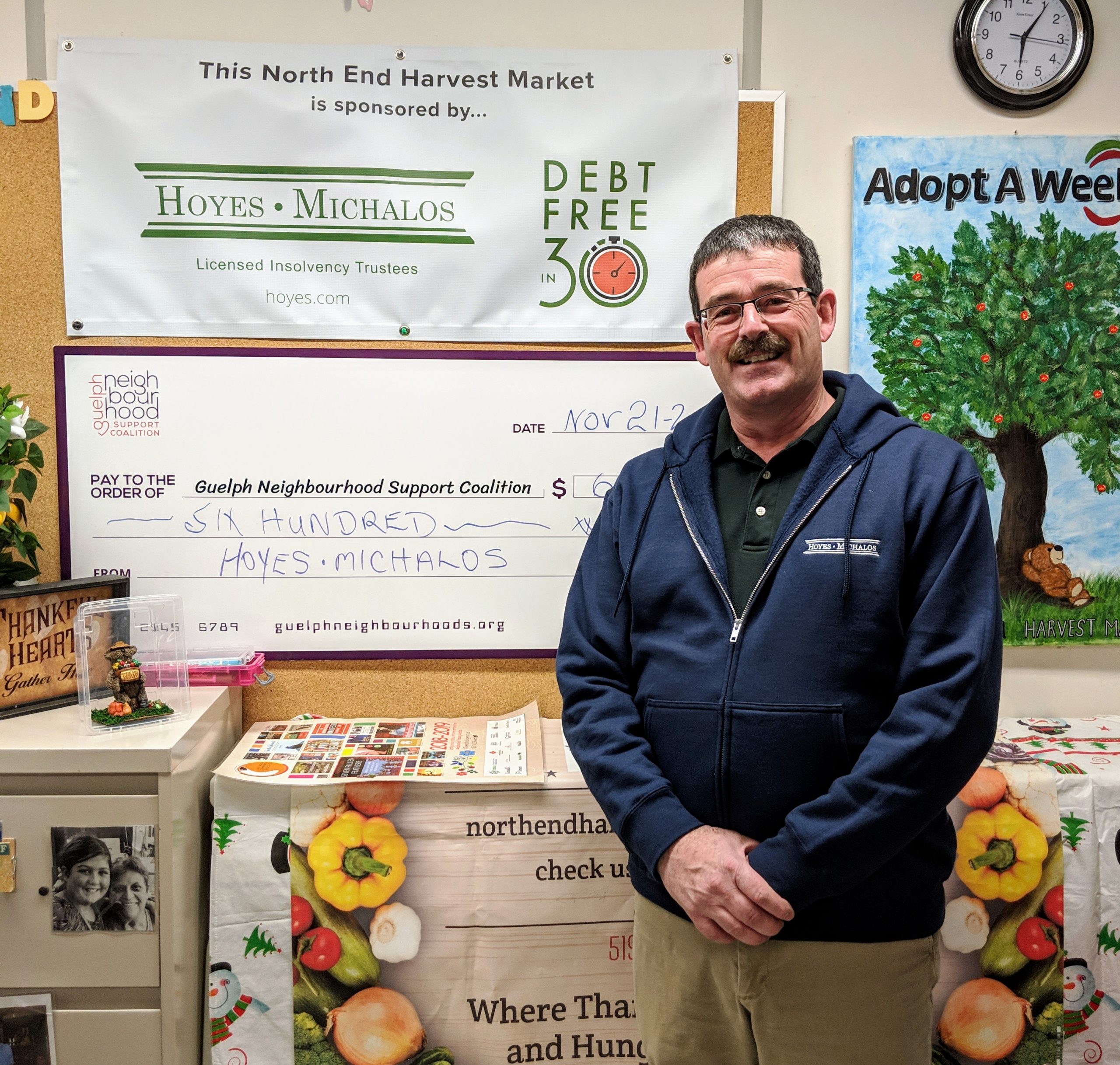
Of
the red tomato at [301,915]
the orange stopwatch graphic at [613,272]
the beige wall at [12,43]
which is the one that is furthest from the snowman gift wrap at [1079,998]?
the beige wall at [12,43]

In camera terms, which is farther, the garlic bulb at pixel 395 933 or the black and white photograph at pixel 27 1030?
the garlic bulb at pixel 395 933

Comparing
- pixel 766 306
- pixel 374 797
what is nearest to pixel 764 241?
pixel 766 306

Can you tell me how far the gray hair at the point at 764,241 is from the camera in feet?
3.93

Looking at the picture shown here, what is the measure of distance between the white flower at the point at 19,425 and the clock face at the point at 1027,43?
79.4 inches

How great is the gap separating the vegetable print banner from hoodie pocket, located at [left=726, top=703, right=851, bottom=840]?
0.51 metres

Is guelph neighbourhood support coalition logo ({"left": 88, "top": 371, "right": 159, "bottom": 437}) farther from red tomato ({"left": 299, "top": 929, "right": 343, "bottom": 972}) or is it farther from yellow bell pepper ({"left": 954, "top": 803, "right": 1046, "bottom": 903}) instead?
yellow bell pepper ({"left": 954, "top": 803, "right": 1046, "bottom": 903})

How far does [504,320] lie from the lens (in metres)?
1.75

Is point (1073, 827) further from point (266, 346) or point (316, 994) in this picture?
point (266, 346)

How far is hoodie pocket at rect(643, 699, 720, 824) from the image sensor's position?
1.10 meters

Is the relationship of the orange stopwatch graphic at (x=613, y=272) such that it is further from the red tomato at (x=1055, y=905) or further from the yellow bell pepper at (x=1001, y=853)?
the red tomato at (x=1055, y=905)

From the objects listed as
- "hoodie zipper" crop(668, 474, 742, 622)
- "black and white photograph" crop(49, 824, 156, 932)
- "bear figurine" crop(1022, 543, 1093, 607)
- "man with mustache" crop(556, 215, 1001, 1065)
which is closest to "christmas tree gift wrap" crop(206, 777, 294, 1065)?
"black and white photograph" crop(49, 824, 156, 932)

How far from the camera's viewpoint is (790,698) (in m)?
1.07

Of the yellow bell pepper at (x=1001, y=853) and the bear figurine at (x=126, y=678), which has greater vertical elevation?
the bear figurine at (x=126, y=678)

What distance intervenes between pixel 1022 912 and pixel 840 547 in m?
0.93
